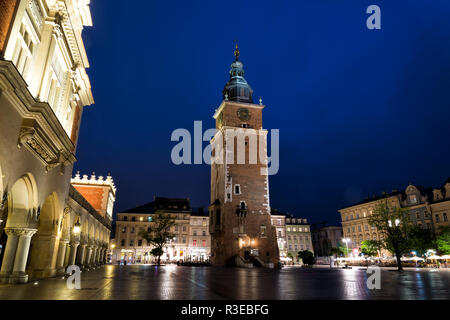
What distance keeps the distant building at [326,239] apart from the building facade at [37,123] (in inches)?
3619

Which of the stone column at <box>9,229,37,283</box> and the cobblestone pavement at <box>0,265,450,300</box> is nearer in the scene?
the cobblestone pavement at <box>0,265,450,300</box>

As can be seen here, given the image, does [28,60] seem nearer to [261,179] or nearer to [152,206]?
[261,179]

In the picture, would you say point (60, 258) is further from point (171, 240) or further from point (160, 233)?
point (171, 240)

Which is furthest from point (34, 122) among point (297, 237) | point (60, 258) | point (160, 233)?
point (297, 237)

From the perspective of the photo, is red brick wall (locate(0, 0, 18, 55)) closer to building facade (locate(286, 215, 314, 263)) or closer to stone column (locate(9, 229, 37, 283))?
stone column (locate(9, 229, 37, 283))

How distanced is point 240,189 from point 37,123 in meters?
37.8

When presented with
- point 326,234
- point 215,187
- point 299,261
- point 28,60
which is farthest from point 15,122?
point 326,234

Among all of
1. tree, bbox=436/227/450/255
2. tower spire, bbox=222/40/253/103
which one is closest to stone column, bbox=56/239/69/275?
tower spire, bbox=222/40/253/103

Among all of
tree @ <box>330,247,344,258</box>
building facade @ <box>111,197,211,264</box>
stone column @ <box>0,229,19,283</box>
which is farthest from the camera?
tree @ <box>330,247,344,258</box>

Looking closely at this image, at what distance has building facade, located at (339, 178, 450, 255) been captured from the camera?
57.7 meters

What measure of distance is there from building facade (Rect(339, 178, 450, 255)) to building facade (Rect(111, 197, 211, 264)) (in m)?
36.8

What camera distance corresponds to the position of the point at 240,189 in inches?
1858

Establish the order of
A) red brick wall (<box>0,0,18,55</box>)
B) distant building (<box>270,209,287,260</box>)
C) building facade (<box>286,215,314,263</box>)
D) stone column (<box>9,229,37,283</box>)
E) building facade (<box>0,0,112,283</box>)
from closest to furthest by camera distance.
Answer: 1. red brick wall (<box>0,0,18,55</box>)
2. building facade (<box>0,0,112,283</box>)
3. stone column (<box>9,229,37,283</box>)
4. distant building (<box>270,209,287,260</box>)
5. building facade (<box>286,215,314,263</box>)

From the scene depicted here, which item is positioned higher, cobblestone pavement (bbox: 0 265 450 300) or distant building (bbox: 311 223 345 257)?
distant building (bbox: 311 223 345 257)
